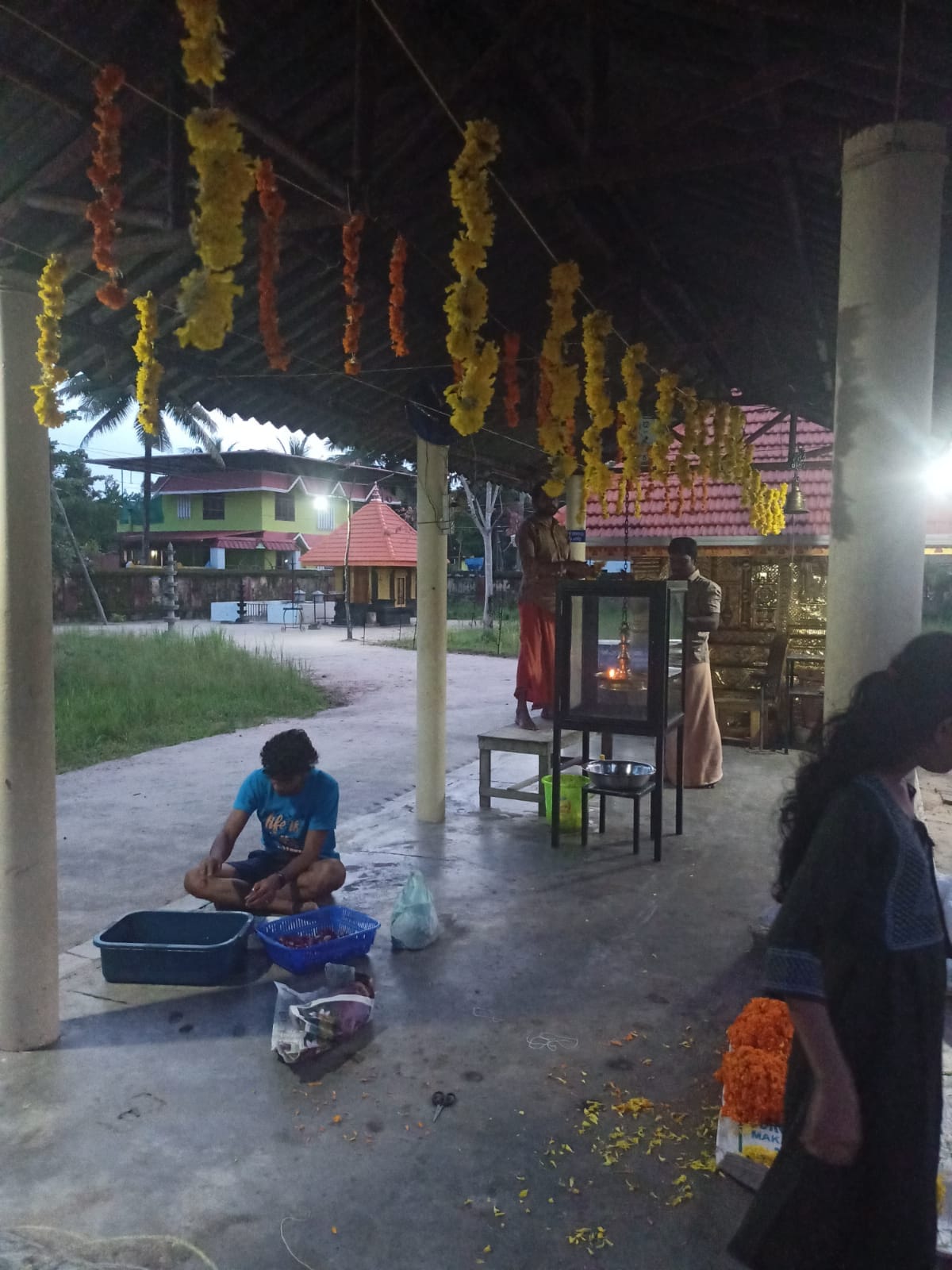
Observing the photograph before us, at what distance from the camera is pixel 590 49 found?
12.0 ft

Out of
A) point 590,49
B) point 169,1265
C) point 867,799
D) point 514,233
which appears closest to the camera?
point 867,799

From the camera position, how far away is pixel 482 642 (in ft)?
79.2

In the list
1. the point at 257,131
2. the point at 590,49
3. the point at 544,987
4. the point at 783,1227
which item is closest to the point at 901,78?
the point at 590,49

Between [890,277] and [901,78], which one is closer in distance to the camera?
[901,78]

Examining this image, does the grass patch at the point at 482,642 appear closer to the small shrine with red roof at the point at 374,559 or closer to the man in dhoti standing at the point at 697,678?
the small shrine with red roof at the point at 374,559

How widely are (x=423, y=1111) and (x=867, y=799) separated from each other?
2.22 meters

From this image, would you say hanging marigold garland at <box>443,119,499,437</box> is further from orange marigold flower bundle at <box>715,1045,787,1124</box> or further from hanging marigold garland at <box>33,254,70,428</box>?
orange marigold flower bundle at <box>715,1045,787,1124</box>

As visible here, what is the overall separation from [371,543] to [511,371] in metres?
24.5

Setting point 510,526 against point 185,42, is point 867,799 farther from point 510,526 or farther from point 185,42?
point 510,526

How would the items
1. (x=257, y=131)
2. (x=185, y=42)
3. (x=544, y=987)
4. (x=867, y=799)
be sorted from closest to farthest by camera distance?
1. (x=867, y=799)
2. (x=185, y=42)
3. (x=257, y=131)
4. (x=544, y=987)

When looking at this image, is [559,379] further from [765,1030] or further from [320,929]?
[765,1030]

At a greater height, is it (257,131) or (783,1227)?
(257,131)

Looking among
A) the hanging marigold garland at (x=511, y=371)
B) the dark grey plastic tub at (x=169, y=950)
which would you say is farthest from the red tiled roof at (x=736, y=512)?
the dark grey plastic tub at (x=169, y=950)

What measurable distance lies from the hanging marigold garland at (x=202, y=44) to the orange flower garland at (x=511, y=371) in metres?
3.43
